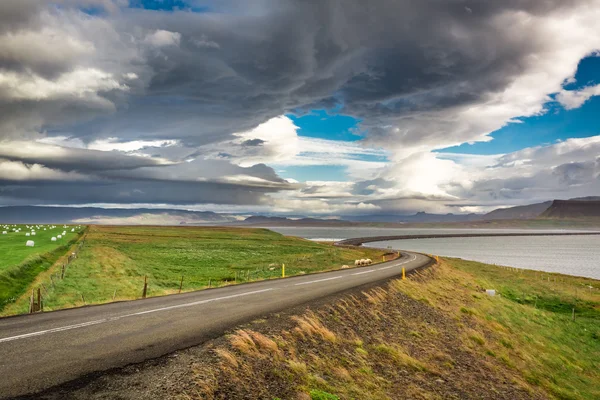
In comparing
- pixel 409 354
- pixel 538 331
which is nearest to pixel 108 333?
pixel 409 354

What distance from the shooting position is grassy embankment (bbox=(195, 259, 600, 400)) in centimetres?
1134

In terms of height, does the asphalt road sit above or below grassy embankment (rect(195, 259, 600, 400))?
above

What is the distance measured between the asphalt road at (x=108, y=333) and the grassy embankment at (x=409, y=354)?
2.09 m

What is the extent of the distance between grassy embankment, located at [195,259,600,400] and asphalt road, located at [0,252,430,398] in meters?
2.09

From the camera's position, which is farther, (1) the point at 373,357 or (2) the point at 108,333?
(1) the point at 373,357

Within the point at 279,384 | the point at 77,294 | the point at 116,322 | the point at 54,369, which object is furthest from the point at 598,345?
the point at 77,294

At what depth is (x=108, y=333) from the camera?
12.8m

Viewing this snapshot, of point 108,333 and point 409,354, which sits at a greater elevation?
point 108,333

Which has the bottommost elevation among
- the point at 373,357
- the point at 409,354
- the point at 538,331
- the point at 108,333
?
the point at 538,331

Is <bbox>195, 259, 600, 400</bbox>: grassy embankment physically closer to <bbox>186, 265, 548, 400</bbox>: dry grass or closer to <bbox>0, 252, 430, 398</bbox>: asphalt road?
<bbox>186, 265, 548, 400</bbox>: dry grass

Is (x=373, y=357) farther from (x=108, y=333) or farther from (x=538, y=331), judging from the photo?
(x=538, y=331)

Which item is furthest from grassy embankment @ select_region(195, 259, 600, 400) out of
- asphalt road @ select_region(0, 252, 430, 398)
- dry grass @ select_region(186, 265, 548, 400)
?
asphalt road @ select_region(0, 252, 430, 398)

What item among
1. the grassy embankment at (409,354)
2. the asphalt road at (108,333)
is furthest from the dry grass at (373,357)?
the asphalt road at (108,333)

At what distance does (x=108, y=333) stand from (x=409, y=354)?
12660mm
